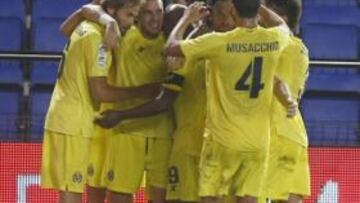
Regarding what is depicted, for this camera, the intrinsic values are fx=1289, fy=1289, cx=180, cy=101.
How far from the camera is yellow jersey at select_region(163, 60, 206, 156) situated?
7.47 metres

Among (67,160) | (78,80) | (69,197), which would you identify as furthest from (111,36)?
(69,197)

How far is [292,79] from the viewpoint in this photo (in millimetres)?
7695

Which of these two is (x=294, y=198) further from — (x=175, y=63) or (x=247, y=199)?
(x=175, y=63)

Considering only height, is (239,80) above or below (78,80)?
below

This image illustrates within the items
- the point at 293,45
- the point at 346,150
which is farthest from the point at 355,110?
the point at 293,45

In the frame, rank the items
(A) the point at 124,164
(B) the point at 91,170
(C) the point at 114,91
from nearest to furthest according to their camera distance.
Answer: (C) the point at 114,91 < (A) the point at 124,164 < (B) the point at 91,170

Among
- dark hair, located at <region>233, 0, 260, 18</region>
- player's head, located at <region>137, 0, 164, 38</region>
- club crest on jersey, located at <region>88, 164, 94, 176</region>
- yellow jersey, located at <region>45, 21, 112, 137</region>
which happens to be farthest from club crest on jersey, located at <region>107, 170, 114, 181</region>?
dark hair, located at <region>233, 0, 260, 18</region>

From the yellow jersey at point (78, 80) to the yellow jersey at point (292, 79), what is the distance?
104cm

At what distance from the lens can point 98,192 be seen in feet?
25.9

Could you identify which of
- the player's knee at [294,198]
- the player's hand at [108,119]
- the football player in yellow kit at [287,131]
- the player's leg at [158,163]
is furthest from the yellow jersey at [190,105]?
the player's knee at [294,198]

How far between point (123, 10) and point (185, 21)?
1.61 ft

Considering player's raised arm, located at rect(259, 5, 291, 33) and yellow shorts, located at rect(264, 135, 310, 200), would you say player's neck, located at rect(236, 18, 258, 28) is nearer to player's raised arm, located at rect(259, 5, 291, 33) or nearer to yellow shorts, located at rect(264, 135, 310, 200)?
player's raised arm, located at rect(259, 5, 291, 33)

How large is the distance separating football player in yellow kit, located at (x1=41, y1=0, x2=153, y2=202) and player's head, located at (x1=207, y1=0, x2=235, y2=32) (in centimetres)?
49

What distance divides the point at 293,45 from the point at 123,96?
3.45 ft
